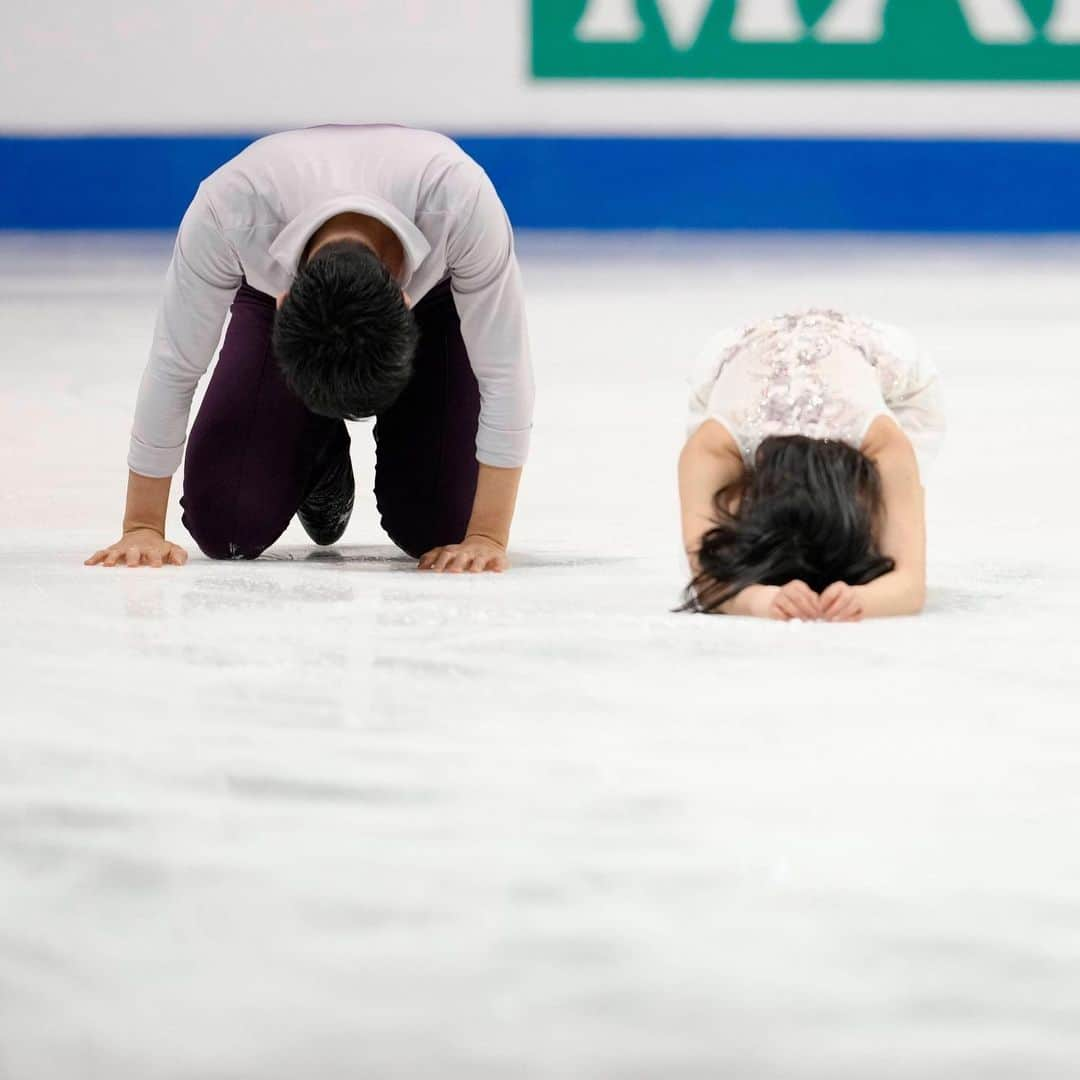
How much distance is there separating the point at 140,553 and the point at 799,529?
2.32 feet

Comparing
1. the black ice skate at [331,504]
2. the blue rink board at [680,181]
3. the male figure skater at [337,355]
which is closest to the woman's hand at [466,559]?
the male figure skater at [337,355]

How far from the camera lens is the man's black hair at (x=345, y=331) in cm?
150

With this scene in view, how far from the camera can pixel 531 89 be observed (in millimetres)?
5168

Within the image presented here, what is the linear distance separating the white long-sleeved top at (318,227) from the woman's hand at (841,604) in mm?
510

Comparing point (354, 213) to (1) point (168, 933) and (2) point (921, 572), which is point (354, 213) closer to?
(2) point (921, 572)

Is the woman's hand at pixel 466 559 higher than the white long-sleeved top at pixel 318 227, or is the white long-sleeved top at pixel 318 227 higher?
the white long-sleeved top at pixel 318 227

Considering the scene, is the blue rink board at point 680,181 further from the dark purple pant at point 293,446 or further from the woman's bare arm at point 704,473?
the woman's bare arm at point 704,473

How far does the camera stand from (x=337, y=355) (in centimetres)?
153

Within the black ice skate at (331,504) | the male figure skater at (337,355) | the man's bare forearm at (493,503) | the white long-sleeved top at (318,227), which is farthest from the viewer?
the black ice skate at (331,504)

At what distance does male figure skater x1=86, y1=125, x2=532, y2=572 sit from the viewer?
1549 millimetres

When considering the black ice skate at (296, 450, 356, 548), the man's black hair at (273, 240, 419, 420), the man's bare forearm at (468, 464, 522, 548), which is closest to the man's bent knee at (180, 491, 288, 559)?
the black ice skate at (296, 450, 356, 548)

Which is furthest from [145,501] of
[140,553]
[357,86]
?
[357,86]

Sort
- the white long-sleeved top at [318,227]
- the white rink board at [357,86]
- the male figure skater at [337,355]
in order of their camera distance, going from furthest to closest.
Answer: the white rink board at [357,86]
the white long-sleeved top at [318,227]
the male figure skater at [337,355]

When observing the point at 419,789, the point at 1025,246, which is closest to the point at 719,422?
the point at 419,789
